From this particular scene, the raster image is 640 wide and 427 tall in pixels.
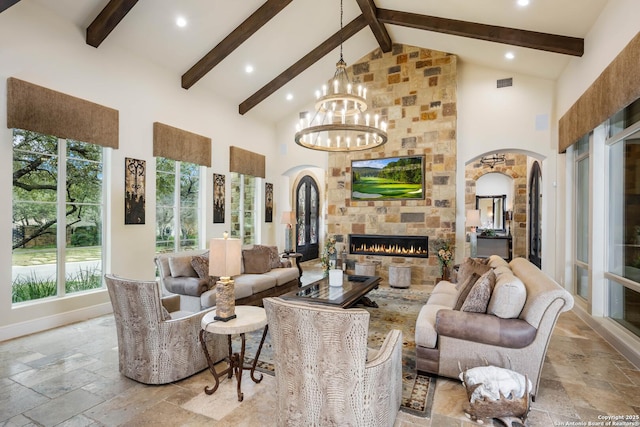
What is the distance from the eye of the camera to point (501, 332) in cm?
265

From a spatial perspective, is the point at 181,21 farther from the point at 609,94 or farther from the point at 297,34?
the point at 609,94

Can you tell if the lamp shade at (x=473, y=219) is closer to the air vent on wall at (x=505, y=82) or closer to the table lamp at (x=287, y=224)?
the air vent on wall at (x=505, y=82)

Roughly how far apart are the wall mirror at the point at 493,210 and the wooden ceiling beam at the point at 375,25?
23.0 feet

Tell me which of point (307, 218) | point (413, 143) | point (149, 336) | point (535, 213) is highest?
point (413, 143)

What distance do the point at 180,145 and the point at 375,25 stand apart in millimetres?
4185

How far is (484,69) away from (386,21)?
239 cm

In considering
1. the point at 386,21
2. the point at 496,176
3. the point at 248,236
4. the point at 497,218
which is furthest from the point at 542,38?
the point at 497,218

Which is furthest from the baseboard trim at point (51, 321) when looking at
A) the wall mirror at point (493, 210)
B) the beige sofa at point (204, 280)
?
the wall mirror at point (493, 210)

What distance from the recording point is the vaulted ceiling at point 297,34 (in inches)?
177

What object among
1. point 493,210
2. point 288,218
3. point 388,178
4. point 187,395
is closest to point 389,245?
point 388,178

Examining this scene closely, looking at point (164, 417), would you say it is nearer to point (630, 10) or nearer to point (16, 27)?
point (16, 27)

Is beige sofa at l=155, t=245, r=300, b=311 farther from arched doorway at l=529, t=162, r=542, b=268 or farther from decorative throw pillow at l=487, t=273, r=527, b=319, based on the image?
arched doorway at l=529, t=162, r=542, b=268

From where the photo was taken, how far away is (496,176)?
457 inches

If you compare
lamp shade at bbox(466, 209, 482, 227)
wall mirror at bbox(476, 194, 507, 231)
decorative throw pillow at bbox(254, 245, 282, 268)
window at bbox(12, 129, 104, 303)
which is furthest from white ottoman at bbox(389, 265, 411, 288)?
wall mirror at bbox(476, 194, 507, 231)
